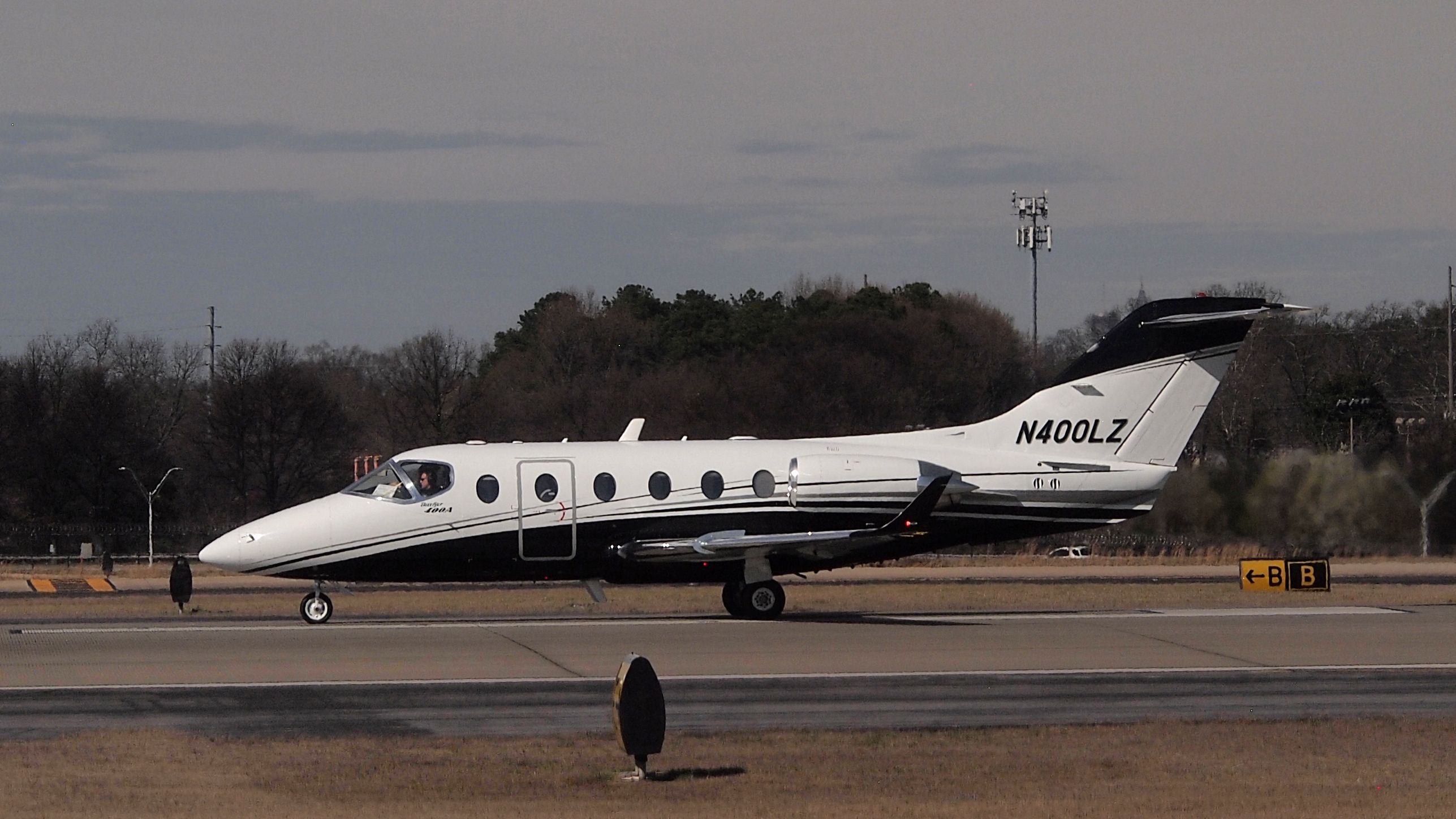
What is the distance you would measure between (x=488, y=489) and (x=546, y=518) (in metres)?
1.01

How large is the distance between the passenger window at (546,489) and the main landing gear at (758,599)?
3077mm

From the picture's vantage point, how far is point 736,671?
18.9m

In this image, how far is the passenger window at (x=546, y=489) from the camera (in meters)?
24.8

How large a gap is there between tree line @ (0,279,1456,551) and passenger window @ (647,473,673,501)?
35802mm

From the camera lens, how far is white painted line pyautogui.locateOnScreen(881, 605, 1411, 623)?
25031 millimetres

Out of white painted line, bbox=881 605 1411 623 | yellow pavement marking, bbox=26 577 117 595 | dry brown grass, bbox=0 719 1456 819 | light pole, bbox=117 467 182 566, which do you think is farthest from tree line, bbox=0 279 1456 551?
dry brown grass, bbox=0 719 1456 819

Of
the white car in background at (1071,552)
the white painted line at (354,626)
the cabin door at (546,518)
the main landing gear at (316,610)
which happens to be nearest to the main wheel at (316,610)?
the main landing gear at (316,610)

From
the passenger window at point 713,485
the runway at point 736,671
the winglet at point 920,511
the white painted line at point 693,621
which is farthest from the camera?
the passenger window at point 713,485

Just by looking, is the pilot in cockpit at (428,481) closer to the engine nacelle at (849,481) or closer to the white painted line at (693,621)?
the white painted line at (693,621)

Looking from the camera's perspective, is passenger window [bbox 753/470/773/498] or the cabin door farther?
passenger window [bbox 753/470/773/498]

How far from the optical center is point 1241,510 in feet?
155

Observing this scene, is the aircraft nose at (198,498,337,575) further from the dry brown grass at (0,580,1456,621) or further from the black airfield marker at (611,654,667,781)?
the black airfield marker at (611,654,667,781)

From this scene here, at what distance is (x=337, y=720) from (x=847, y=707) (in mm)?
4981

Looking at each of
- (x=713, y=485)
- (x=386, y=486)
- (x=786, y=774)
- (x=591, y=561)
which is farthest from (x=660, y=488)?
(x=786, y=774)
